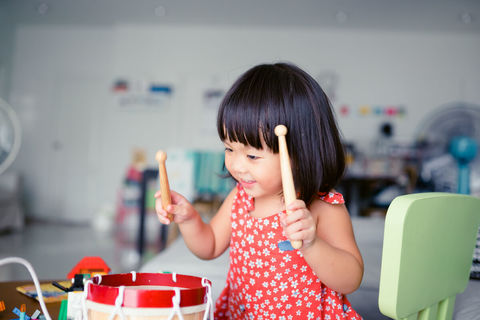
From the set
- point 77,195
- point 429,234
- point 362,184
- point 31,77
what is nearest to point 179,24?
point 31,77

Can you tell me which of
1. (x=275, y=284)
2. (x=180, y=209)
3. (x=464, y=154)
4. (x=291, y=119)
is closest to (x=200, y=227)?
(x=180, y=209)

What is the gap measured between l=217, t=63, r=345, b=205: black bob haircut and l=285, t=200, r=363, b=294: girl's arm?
57mm

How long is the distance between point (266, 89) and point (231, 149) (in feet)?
0.39

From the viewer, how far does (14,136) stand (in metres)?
3.22

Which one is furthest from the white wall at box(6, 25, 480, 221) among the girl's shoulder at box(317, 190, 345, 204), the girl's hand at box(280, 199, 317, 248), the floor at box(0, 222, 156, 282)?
the girl's hand at box(280, 199, 317, 248)

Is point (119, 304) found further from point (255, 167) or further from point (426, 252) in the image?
point (426, 252)

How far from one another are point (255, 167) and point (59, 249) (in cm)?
320

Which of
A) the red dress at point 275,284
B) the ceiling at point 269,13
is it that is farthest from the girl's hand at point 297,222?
the ceiling at point 269,13

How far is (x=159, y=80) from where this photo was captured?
5.21 m

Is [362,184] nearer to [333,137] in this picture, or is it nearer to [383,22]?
[383,22]

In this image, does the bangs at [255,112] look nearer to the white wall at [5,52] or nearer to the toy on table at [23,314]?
the toy on table at [23,314]

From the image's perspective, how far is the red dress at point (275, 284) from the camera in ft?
2.47

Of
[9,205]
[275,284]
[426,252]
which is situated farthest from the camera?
[9,205]

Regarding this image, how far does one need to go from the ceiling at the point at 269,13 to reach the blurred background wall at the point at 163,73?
1.2 inches
